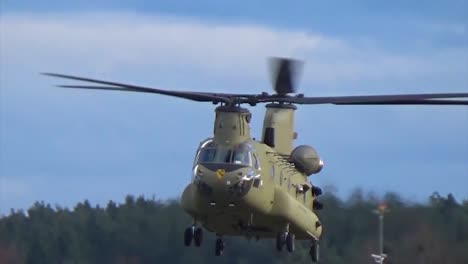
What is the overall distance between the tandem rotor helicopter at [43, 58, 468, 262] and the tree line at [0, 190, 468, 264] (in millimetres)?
5069

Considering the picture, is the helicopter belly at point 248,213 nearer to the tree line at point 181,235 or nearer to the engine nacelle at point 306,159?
the engine nacelle at point 306,159

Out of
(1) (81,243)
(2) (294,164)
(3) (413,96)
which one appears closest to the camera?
(3) (413,96)

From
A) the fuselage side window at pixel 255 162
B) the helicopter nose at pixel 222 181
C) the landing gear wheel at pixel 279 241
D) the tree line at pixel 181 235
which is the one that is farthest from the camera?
the tree line at pixel 181 235

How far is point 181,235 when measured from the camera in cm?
5100

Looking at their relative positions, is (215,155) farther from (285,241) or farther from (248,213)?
(285,241)

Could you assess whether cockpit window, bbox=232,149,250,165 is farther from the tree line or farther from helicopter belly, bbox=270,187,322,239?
the tree line

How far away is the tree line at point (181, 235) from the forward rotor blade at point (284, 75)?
233 inches

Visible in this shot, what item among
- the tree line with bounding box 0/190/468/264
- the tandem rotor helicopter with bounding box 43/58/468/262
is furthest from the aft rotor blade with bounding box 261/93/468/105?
the tree line with bounding box 0/190/468/264

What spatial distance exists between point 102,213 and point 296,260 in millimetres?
8096

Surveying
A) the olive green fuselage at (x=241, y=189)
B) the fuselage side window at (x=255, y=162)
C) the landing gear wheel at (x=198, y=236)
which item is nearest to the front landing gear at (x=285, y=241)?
the olive green fuselage at (x=241, y=189)

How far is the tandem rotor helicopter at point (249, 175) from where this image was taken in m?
39.0

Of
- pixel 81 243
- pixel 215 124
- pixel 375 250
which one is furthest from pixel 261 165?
pixel 81 243

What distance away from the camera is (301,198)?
42531 mm

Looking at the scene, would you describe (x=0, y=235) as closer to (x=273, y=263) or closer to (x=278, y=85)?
(x=273, y=263)
